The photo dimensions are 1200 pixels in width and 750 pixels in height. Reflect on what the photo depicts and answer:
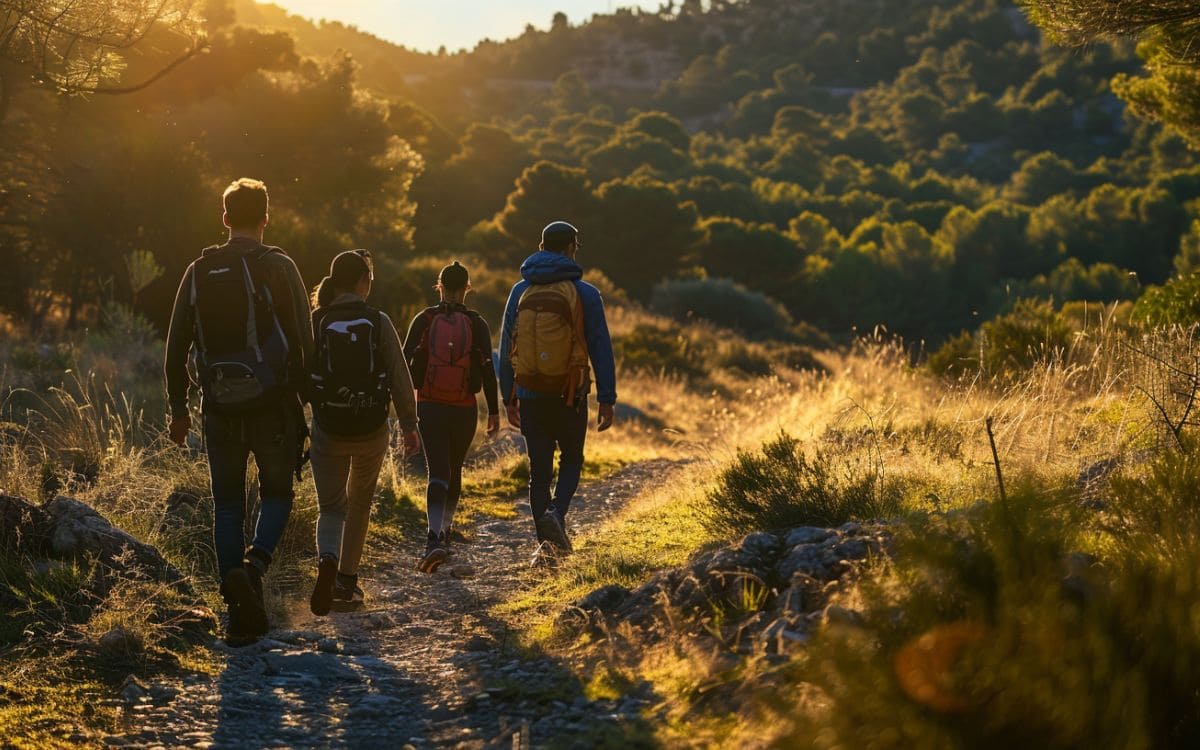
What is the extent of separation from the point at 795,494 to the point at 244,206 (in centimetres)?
309

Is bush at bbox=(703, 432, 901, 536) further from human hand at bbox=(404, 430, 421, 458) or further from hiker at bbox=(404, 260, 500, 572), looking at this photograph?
human hand at bbox=(404, 430, 421, 458)

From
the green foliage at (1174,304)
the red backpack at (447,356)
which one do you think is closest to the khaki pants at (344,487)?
the red backpack at (447,356)

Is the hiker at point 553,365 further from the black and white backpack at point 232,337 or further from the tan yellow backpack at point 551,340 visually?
the black and white backpack at point 232,337

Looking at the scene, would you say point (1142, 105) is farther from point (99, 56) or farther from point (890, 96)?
point (890, 96)

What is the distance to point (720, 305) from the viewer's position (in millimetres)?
41469

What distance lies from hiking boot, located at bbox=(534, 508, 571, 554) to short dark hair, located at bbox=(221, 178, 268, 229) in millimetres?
2512

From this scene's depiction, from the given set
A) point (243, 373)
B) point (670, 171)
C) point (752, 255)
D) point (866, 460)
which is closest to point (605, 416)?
point (866, 460)

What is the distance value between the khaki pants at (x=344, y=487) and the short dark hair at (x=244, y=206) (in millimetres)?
1073

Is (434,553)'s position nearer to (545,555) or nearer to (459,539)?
(545,555)

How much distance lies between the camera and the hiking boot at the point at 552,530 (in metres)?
6.70

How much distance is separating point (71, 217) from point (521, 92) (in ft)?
376

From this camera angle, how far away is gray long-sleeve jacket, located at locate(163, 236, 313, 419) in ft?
16.4

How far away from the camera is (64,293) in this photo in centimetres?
2097

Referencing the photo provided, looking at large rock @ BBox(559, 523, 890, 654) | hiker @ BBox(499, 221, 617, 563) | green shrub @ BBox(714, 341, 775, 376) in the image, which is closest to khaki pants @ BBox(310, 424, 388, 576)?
hiker @ BBox(499, 221, 617, 563)
